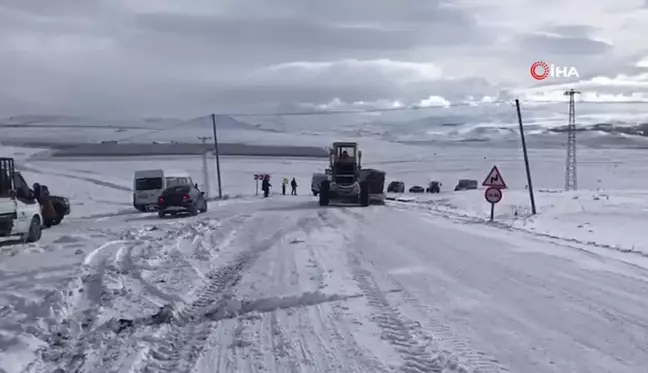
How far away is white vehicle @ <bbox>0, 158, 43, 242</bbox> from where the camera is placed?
56.7 ft

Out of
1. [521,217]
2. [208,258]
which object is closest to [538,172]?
[521,217]

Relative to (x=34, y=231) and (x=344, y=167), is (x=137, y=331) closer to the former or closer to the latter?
(x=34, y=231)

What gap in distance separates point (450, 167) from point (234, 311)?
106 m

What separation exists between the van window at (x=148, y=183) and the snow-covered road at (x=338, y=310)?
19.4 metres

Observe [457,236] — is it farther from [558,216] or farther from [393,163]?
[393,163]

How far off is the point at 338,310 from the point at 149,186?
2854cm

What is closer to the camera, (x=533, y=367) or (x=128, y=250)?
(x=533, y=367)

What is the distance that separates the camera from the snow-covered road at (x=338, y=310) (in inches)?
281

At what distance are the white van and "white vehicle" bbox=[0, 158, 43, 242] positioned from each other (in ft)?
52.8

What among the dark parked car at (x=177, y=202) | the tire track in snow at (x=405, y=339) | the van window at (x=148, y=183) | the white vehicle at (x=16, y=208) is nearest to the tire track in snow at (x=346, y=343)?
the tire track in snow at (x=405, y=339)

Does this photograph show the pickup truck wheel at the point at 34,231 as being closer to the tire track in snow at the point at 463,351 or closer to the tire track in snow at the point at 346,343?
the tire track in snow at the point at 346,343

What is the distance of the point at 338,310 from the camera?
9609 mm

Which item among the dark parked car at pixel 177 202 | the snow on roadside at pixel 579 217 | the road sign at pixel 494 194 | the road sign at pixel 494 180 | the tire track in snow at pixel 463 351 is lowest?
the snow on roadside at pixel 579 217

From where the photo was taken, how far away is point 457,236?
2027cm
